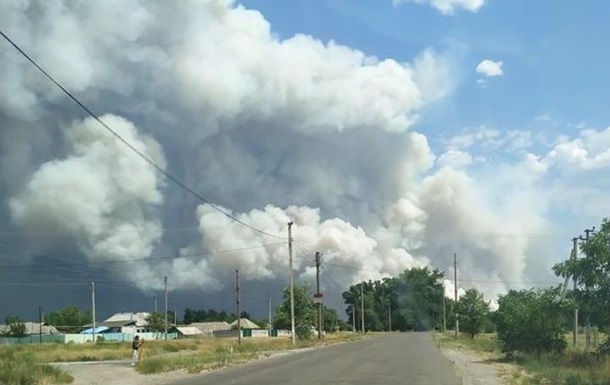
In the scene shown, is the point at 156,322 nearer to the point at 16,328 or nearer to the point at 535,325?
the point at 16,328

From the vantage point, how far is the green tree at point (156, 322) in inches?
5367

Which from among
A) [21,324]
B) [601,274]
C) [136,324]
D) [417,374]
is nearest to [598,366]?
[601,274]

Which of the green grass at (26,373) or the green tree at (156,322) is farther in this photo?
the green tree at (156,322)

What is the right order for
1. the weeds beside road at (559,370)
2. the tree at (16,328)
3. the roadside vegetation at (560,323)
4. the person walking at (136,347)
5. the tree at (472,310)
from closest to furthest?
1. the weeds beside road at (559,370)
2. the roadside vegetation at (560,323)
3. the person walking at (136,347)
4. the tree at (472,310)
5. the tree at (16,328)

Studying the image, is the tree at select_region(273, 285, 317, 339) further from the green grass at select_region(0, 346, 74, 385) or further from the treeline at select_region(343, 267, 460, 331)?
the treeline at select_region(343, 267, 460, 331)

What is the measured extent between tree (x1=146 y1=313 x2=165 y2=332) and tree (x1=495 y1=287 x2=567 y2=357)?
105 m

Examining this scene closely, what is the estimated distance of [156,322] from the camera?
5453 inches

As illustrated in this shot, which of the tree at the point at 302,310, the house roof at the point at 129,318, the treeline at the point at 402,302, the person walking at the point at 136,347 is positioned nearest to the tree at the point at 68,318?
the house roof at the point at 129,318

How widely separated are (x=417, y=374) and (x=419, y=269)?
160537mm

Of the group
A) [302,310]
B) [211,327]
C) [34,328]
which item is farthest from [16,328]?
[302,310]

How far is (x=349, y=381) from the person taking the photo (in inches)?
950

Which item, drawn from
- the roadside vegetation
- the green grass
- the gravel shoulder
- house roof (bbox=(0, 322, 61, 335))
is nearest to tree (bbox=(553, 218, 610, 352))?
the roadside vegetation

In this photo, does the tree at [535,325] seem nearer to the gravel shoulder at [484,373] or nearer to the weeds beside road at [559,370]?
the weeds beside road at [559,370]

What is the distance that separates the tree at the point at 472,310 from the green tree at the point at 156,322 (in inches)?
2532
